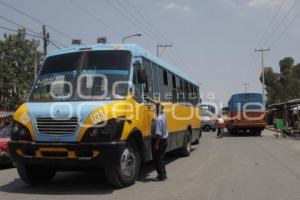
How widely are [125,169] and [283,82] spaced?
7122cm

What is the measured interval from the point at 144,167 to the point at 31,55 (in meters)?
48.3

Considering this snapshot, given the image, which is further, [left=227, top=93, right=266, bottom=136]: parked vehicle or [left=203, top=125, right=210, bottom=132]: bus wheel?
[left=203, top=125, right=210, bottom=132]: bus wheel

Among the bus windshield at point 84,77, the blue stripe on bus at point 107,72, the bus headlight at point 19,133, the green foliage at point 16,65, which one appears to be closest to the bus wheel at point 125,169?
the bus windshield at point 84,77

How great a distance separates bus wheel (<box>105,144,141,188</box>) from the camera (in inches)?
373

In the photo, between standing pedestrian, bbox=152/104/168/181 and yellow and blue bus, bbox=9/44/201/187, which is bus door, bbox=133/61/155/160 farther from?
standing pedestrian, bbox=152/104/168/181

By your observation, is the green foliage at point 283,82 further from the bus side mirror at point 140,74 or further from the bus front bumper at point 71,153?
the bus front bumper at point 71,153

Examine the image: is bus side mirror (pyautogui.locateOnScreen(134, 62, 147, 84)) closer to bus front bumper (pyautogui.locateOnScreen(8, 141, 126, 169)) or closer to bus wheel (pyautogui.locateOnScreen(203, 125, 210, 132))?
bus front bumper (pyautogui.locateOnScreen(8, 141, 126, 169))

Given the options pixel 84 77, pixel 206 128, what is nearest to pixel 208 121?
pixel 206 128

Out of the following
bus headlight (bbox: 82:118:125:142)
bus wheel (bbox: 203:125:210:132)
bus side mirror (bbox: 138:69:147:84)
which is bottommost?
bus headlight (bbox: 82:118:125:142)

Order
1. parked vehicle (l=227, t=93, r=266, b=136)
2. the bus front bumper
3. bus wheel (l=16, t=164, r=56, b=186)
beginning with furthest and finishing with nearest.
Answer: parked vehicle (l=227, t=93, r=266, b=136), bus wheel (l=16, t=164, r=56, b=186), the bus front bumper

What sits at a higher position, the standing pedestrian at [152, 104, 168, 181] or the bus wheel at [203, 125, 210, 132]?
the bus wheel at [203, 125, 210, 132]

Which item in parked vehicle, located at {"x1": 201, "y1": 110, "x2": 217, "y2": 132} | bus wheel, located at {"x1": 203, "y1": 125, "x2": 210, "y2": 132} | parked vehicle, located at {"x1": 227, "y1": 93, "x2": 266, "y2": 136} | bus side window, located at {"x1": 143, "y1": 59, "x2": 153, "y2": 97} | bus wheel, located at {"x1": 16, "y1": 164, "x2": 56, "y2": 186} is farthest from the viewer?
bus wheel, located at {"x1": 203, "y1": 125, "x2": 210, "y2": 132}

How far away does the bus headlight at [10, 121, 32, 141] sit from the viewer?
9539 millimetres

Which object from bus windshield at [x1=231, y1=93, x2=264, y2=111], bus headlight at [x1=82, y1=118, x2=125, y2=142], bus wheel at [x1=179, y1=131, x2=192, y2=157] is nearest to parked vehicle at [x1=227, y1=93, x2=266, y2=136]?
bus windshield at [x1=231, y1=93, x2=264, y2=111]
